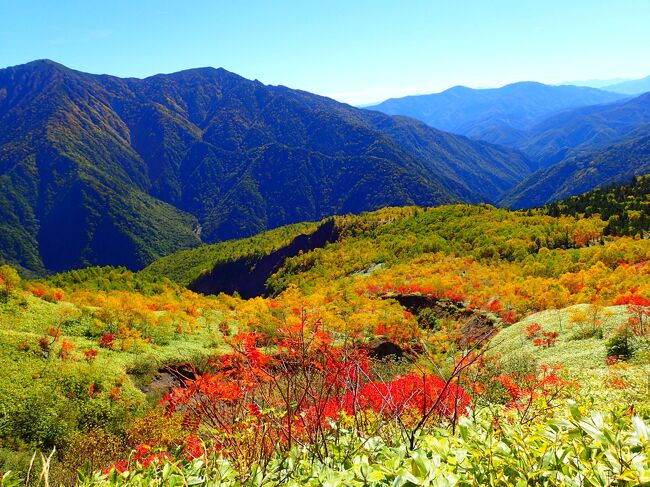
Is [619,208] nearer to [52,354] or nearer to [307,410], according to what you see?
[52,354]

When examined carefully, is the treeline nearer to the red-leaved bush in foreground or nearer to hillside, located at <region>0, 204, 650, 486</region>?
hillside, located at <region>0, 204, 650, 486</region>

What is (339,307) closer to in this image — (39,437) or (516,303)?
(516,303)

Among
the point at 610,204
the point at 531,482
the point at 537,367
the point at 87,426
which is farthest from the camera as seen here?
the point at 610,204

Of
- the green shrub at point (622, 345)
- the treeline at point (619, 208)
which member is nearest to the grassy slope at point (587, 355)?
the green shrub at point (622, 345)

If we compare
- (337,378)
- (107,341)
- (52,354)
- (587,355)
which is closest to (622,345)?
(587,355)

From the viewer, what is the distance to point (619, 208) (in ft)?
202

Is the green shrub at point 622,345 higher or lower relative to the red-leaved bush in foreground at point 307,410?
lower

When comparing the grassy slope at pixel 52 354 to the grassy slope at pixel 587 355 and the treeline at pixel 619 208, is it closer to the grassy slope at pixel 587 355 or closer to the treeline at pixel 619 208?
the grassy slope at pixel 587 355

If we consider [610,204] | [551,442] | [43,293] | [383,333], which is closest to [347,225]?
[610,204]

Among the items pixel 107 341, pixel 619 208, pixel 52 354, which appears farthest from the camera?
pixel 619 208

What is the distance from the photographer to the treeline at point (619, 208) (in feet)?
171

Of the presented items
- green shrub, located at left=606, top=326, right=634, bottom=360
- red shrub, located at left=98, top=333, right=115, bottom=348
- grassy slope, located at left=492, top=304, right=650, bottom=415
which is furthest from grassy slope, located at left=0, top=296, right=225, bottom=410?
green shrub, located at left=606, top=326, right=634, bottom=360

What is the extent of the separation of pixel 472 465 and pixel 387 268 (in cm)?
5530

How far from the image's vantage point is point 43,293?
68.3 ft
